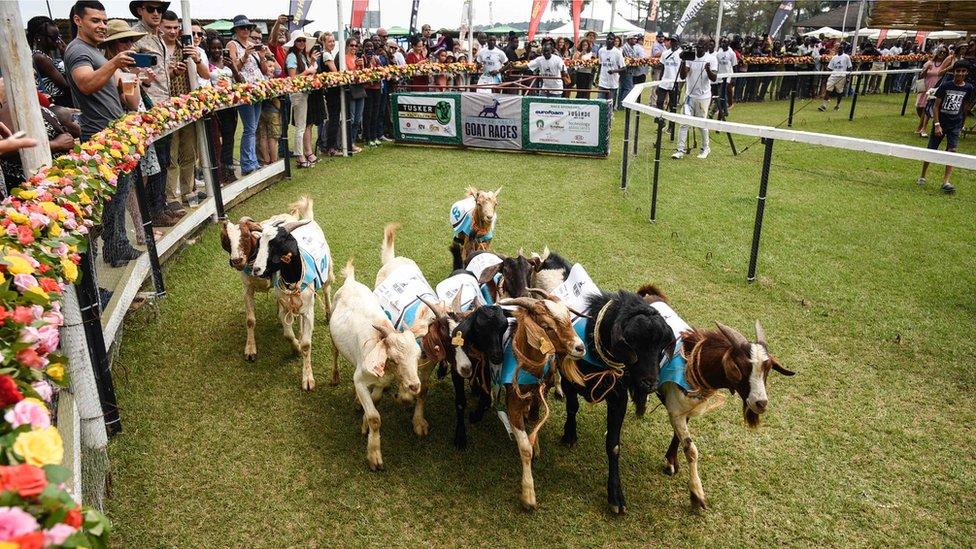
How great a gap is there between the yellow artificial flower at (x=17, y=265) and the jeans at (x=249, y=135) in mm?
7846

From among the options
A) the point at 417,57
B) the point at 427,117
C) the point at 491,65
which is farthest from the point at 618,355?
the point at 491,65

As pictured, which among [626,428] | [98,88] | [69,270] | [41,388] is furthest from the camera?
[98,88]

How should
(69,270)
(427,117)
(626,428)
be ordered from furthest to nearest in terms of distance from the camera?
(427,117), (626,428), (69,270)

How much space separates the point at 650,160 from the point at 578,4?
17.2 meters

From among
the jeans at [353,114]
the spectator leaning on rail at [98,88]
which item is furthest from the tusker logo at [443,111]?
the spectator leaning on rail at [98,88]

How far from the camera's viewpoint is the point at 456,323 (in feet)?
13.5

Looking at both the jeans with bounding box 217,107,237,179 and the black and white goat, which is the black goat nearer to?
the black and white goat

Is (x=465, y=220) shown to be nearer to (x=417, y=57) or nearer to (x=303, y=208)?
(x=303, y=208)

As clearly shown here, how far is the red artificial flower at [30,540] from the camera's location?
4.57 ft

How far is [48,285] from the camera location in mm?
2705

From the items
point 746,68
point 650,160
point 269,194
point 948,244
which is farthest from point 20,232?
point 746,68

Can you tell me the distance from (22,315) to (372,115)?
1306cm

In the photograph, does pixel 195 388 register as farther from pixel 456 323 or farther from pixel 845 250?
pixel 845 250

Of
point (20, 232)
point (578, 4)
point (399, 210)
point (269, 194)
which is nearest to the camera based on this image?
point (20, 232)
